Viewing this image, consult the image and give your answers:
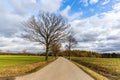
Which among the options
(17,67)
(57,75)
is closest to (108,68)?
(57,75)

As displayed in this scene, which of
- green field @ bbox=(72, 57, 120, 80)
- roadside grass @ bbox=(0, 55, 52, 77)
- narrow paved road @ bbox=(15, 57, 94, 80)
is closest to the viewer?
narrow paved road @ bbox=(15, 57, 94, 80)

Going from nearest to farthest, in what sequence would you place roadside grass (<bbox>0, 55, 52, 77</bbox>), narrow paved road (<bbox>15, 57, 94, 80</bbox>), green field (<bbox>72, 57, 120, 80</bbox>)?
narrow paved road (<bbox>15, 57, 94, 80</bbox>)
green field (<bbox>72, 57, 120, 80</bbox>)
roadside grass (<bbox>0, 55, 52, 77</bbox>)

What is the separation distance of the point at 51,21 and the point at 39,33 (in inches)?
166

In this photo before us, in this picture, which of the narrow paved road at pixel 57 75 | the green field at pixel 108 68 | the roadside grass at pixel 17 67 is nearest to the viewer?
the narrow paved road at pixel 57 75

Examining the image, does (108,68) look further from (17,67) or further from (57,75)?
(17,67)

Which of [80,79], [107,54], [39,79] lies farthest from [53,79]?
[107,54]

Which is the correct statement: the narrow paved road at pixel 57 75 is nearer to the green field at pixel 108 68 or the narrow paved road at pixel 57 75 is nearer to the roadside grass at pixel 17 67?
the green field at pixel 108 68

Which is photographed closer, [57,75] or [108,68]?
[57,75]

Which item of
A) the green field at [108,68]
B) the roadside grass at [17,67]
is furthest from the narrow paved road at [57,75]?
the roadside grass at [17,67]

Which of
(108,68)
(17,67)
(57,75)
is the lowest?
(57,75)

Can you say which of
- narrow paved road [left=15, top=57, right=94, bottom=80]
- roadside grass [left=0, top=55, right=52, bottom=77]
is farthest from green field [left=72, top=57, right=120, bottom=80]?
roadside grass [left=0, top=55, right=52, bottom=77]

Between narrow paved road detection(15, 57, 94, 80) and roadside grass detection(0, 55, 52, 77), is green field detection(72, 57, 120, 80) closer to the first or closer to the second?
narrow paved road detection(15, 57, 94, 80)

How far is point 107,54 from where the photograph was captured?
119750mm

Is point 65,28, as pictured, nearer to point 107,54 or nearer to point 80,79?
point 80,79
